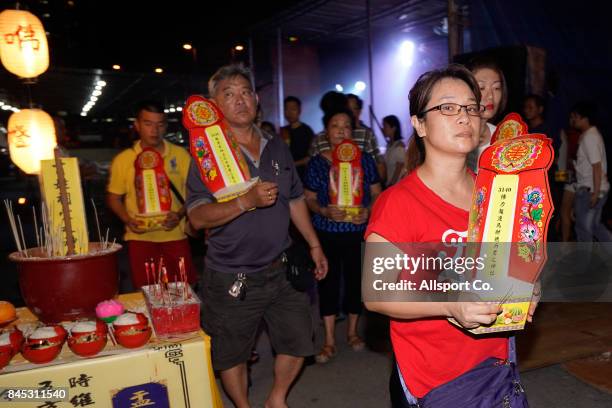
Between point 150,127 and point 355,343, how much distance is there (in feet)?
6.22

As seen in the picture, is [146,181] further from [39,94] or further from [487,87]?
[39,94]

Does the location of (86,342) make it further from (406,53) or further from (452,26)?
(406,53)

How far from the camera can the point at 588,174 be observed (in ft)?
14.5

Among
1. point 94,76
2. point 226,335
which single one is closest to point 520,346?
point 226,335

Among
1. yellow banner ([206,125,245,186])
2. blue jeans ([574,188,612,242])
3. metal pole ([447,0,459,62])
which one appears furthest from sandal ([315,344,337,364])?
metal pole ([447,0,459,62])

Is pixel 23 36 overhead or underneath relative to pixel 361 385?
overhead

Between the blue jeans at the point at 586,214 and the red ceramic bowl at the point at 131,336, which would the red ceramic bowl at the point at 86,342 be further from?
the blue jeans at the point at 586,214

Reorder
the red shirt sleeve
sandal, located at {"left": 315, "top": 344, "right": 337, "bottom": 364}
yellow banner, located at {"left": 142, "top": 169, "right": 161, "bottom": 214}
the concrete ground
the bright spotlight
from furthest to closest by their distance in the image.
Answer: the bright spotlight → sandal, located at {"left": 315, "top": 344, "right": 337, "bottom": 364} → yellow banner, located at {"left": 142, "top": 169, "right": 161, "bottom": 214} → the concrete ground → the red shirt sleeve

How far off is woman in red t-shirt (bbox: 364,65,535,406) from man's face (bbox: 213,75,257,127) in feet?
3.03

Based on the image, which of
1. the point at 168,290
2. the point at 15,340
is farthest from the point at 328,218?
the point at 15,340

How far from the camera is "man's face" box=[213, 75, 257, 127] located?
6.64 ft

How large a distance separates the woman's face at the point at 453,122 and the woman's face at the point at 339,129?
1.83 meters

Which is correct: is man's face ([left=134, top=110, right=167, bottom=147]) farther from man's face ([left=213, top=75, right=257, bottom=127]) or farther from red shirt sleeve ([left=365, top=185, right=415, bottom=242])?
red shirt sleeve ([left=365, top=185, right=415, bottom=242])

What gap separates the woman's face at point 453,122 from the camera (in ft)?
4.00
